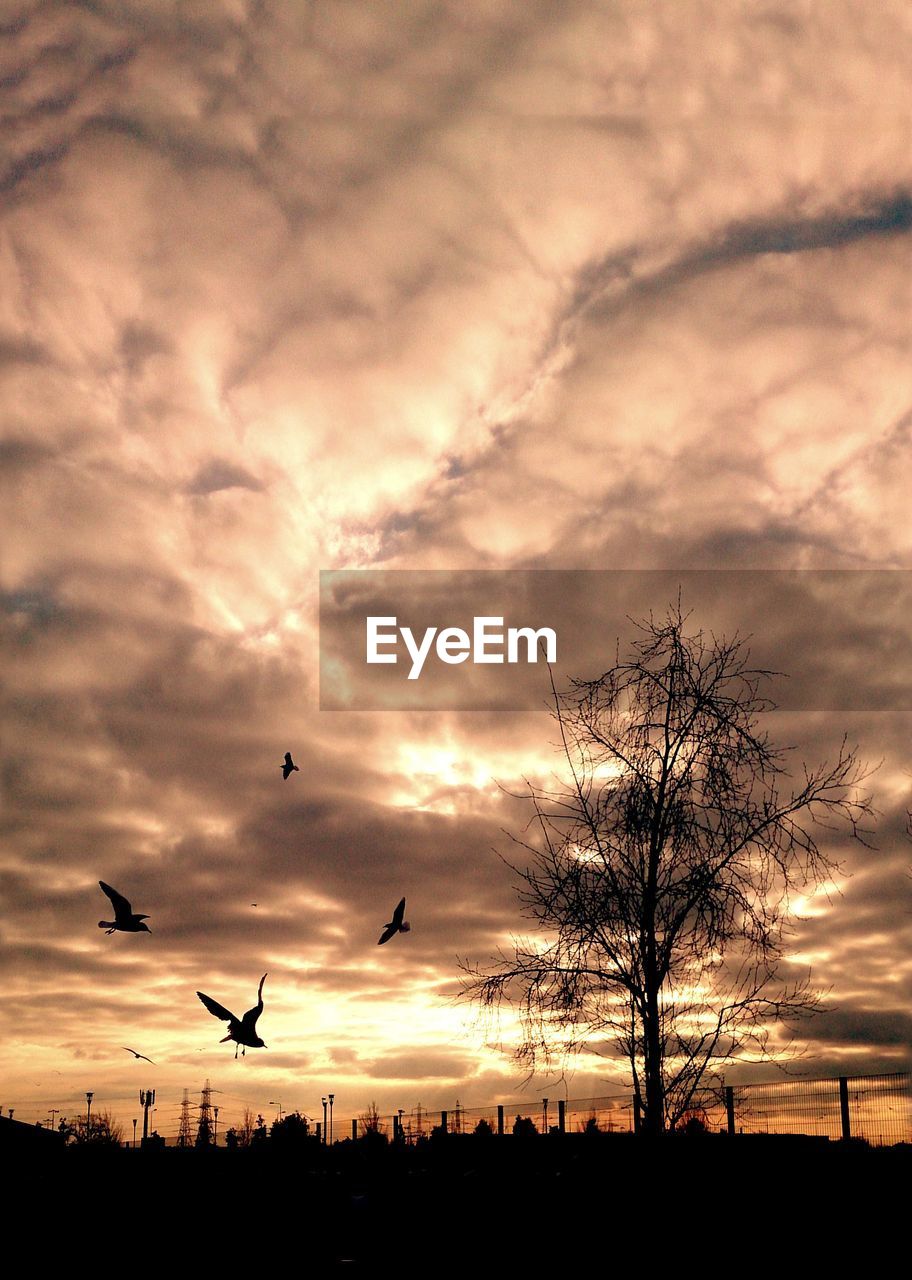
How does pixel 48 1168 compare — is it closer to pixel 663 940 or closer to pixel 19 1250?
pixel 19 1250

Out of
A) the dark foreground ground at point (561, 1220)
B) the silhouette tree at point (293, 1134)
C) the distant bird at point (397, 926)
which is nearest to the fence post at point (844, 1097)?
the dark foreground ground at point (561, 1220)

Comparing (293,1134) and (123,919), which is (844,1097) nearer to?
(123,919)

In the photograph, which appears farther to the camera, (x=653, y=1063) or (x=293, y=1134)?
(x=293, y=1134)

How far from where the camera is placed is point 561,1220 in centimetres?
1684

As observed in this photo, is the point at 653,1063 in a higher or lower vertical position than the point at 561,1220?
higher

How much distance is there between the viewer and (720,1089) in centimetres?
1477

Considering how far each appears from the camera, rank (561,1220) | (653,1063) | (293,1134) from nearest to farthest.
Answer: (653,1063), (561,1220), (293,1134)

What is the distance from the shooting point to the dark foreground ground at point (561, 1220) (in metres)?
14.7

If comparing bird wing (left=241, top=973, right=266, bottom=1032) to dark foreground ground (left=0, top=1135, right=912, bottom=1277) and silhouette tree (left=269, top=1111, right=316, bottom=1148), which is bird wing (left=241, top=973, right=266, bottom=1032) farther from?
silhouette tree (left=269, top=1111, right=316, bottom=1148)

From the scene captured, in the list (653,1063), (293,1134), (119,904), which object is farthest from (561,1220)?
(293,1134)

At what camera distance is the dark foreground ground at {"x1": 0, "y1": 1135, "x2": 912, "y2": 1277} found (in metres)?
14.7

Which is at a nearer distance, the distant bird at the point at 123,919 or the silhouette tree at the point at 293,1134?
the distant bird at the point at 123,919

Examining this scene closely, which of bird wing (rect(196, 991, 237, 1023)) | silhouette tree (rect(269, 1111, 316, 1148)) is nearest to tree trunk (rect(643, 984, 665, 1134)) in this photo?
bird wing (rect(196, 991, 237, 1023))

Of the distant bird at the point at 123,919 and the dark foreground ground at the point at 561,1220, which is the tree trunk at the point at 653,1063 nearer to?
the dark foreground ground at the point at 561,1220
